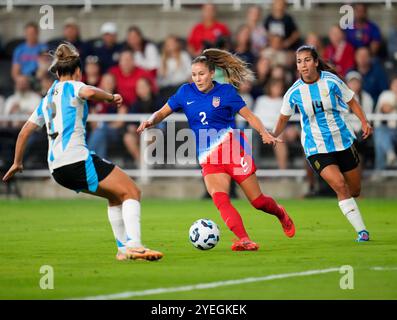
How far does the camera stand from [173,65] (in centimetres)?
2177

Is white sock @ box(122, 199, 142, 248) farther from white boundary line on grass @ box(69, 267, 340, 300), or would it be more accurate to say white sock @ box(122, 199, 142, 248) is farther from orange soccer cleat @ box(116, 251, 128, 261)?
white boundary line on grass @ box(69, 267, 340, 300)

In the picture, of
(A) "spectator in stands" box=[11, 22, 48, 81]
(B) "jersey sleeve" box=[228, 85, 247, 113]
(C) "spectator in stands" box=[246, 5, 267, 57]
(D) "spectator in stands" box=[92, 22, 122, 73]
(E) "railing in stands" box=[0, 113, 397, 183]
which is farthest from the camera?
(A) "spectator in stands" box=[11, 22, 48, 81]

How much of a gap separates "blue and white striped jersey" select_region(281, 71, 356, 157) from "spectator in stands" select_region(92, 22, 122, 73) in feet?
32.3

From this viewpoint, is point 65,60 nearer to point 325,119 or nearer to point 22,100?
point 325,119

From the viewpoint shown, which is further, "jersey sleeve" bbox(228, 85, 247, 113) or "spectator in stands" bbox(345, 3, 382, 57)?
"spectator in stands" bbox(345, 3, 382, 57)

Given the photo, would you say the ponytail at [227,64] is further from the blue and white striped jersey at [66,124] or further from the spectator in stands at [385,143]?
the spectator in stands at [385,143]

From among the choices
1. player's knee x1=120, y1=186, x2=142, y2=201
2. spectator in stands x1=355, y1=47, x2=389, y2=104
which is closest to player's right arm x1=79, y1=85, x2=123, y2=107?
player's knee x1=120, y1=186, x2=142, y2=201

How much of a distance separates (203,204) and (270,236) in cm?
605

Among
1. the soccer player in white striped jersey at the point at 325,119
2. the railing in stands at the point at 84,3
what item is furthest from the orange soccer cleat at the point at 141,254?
the railing in stands at the point at 84,3

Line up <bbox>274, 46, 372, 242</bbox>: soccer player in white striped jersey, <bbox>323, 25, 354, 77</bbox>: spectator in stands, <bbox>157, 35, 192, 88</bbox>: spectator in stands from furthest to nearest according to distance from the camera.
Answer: <bbox>157, 35, 192, 88</bbox>: spectator in stands, <bbox>323, 25, 354, 77</bbox>: spectator in stands, <bbox>274, 46, 372, 242</bbox>: soccer player in white striped jersey

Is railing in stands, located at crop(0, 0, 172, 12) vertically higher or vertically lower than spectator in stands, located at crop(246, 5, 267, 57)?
higher

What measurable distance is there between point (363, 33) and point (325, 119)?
9.68 meters

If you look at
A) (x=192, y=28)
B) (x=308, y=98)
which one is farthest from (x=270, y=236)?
(x=192, y=28)

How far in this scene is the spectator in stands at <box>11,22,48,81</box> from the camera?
73.1 ft
